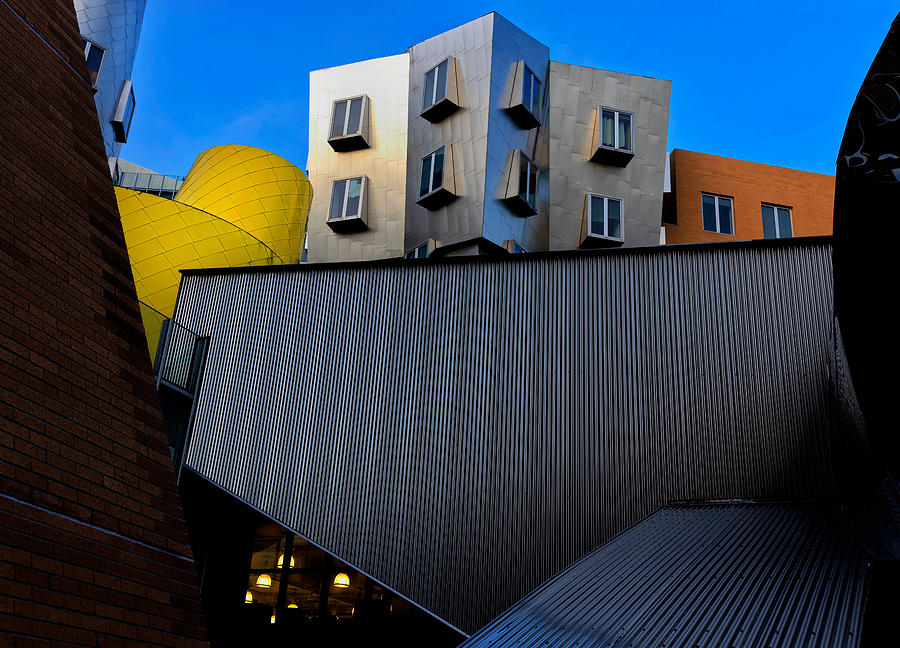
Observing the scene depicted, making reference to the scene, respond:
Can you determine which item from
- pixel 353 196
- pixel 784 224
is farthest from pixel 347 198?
pixel 784 224

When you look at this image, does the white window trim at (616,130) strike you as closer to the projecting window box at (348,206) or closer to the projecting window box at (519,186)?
the projecting window box at (519,186)

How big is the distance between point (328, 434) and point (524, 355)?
Answer: 14.2 feet

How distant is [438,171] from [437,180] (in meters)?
0.35

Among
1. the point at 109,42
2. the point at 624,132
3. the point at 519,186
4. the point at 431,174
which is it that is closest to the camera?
the point at 519,186

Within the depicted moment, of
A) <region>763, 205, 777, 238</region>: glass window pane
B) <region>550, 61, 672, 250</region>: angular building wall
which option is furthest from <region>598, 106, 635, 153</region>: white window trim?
<region>763, 205, 777, 238</region>: glass window pane

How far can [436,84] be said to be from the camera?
2545cm

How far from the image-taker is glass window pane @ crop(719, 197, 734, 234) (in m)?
28.7

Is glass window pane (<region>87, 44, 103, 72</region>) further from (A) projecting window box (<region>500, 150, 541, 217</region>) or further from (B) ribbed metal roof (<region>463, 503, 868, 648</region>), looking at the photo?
(B) ribbed metal roof (<region>463, 503, 868, 648</region>)

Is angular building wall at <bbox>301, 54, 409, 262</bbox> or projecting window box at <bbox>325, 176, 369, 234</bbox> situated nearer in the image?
projecting window box at <bbox>325, 176, 369, 234</bbox>

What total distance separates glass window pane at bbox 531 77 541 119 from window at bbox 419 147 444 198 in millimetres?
3154

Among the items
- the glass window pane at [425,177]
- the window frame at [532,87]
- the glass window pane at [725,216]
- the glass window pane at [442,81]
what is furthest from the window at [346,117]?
the glass window pane at [725,216]

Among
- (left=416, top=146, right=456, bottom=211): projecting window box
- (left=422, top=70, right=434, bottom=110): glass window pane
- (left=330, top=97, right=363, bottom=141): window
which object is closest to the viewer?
(left=416, top=146, right=456, bottom=211): projecting window box

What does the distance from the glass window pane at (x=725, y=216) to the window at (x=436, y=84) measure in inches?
437

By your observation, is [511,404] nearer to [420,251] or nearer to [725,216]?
[420,251]
